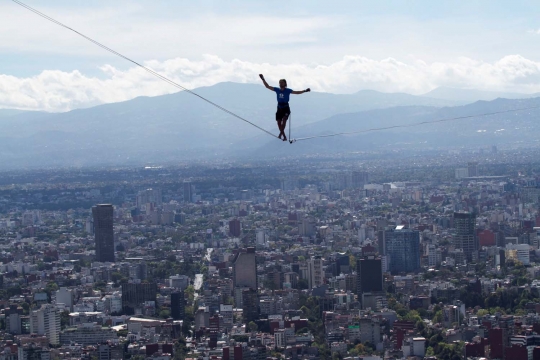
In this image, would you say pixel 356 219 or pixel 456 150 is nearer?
pixel 356 219

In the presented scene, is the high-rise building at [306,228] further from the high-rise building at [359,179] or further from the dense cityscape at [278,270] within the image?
the high-rise building at [359,179]

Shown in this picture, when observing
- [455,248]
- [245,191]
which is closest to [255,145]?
[245,191]

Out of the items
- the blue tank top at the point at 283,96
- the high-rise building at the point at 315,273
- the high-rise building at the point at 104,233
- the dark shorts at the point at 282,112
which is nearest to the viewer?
the blue tank top at the point at 283,96

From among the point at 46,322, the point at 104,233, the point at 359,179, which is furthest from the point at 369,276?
the point at 359,179

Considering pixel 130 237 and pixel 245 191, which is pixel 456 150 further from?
pixel 130 237

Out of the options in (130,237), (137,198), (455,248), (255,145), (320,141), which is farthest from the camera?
(255,145)

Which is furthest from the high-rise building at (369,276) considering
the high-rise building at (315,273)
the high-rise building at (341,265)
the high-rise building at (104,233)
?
the high-rise building at (104,233)

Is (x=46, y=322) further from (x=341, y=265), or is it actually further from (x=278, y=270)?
(x=341, y=265)
